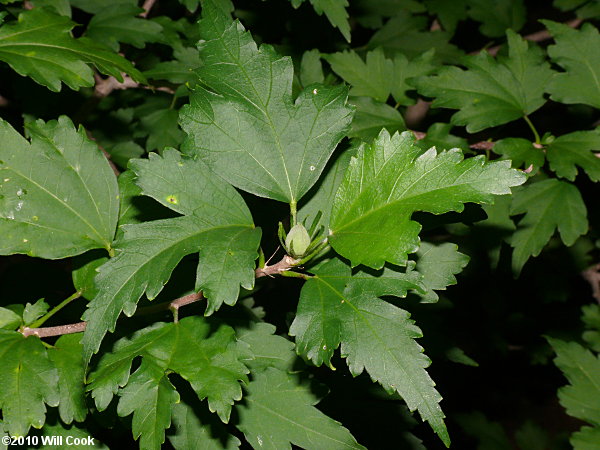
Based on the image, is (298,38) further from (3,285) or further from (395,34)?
(3,285)

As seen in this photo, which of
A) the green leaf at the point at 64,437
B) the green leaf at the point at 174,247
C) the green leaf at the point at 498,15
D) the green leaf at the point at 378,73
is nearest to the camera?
Result: the green leaf at the point at 174,247

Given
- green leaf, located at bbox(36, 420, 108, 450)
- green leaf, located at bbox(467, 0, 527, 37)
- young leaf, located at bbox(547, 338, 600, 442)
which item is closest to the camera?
green leaf, located at bbox(36, 420, 108, 450)

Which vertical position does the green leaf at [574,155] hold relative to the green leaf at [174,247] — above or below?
below

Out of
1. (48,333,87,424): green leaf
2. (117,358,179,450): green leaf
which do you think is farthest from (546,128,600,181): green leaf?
(48,333,87,424): green leaf

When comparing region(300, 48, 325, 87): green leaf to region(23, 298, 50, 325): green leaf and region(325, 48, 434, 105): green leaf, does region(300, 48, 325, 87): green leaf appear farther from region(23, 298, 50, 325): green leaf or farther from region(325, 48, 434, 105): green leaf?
region(23, 298, 50, 325): green leaf

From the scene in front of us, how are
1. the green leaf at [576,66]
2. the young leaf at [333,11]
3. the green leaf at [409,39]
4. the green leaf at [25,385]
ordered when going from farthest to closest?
the green leaf at [409,39] < the green leaf at [576,66] < the young leaf at [333,11] < the green leaf at [25,385]

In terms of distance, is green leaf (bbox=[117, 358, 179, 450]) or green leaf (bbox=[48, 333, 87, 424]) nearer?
green leaf (bbox=[117, 358, 179, 450])

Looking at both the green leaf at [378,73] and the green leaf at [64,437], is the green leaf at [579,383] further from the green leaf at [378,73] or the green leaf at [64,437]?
the green leaf at [64,437]

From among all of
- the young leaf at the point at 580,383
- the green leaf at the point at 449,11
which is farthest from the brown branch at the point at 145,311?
the green leaf at the point at 449,11
